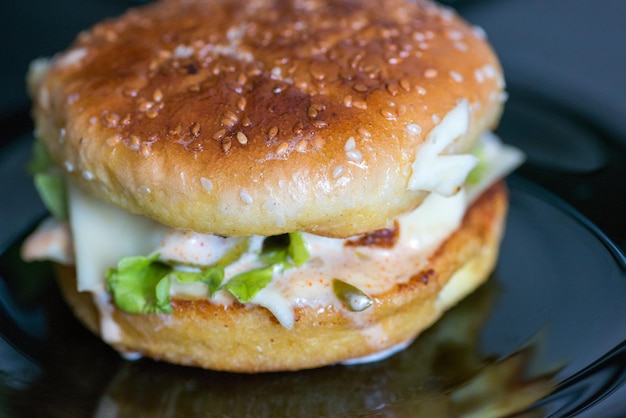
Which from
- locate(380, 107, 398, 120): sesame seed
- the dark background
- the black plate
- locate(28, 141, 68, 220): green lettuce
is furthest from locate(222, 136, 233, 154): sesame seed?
the dark background

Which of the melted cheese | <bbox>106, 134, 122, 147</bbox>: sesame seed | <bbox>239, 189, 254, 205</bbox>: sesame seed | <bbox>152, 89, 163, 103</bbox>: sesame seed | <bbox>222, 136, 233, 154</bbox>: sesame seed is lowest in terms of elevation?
the melted cheese

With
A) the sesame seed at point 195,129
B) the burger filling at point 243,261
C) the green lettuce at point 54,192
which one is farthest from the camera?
the green lettuce at point 54,192

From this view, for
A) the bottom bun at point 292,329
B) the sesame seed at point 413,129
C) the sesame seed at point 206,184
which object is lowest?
the bottom bun at point 292,329

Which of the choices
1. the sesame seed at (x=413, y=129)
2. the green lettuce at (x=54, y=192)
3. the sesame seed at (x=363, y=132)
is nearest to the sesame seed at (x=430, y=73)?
the sesame seed at (x=413, y=129)

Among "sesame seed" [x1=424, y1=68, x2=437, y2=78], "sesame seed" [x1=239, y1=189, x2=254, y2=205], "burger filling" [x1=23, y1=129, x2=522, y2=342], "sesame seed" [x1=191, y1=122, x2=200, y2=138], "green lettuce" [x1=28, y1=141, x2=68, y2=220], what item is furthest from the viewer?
"green lettuce" [x1=28, y1=141, x2=68, y2=220]

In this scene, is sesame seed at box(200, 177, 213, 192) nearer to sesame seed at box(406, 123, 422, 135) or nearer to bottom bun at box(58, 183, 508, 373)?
bottom bun at box(58, 183, 508, 373)

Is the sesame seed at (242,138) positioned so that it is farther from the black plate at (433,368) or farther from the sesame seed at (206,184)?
the black plate at (433,368)

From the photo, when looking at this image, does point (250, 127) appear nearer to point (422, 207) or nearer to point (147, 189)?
point (147, 189)
